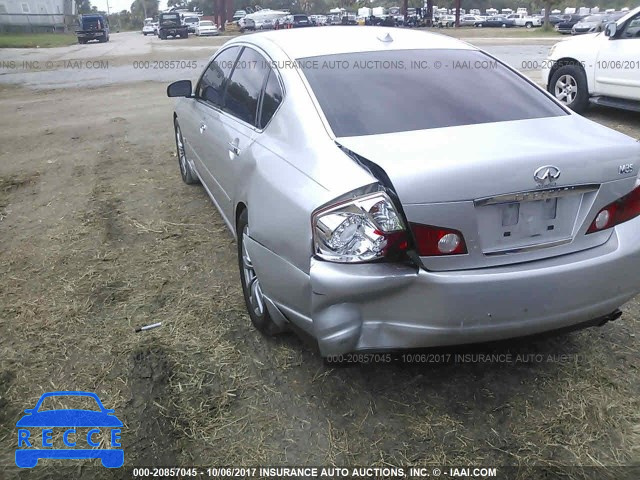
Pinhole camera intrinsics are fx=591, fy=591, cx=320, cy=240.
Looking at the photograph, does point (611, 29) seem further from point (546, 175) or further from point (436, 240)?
point (436, 240)

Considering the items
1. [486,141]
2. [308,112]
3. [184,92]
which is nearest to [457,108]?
[486,141]

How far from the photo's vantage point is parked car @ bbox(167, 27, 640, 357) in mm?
2330

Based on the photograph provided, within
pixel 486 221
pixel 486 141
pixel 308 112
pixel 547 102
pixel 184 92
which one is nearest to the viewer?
pixel 486 221

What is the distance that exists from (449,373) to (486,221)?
98 centimetres

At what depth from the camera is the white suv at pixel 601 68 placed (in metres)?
7.63

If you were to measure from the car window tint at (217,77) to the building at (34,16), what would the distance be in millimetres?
55019

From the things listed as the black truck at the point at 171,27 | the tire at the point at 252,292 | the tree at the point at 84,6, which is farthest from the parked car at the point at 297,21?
the tree at the point at 84,6

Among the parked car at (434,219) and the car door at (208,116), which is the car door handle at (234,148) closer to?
the car door at (208,116)

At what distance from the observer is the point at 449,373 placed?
300cm

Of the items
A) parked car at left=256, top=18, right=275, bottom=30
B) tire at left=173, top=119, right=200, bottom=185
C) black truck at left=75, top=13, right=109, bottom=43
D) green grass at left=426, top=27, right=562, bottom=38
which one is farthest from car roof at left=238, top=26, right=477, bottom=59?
parked car at left=256, top=18, right=275, bottom=30

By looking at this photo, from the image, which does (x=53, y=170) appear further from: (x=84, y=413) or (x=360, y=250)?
(x=360, y=250)

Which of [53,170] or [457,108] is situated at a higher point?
[457,108]

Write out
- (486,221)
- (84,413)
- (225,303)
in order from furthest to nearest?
1. (225,303)
2. (84,413)
3. (486,221)

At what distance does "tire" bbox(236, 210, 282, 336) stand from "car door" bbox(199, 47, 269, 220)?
30 cm
